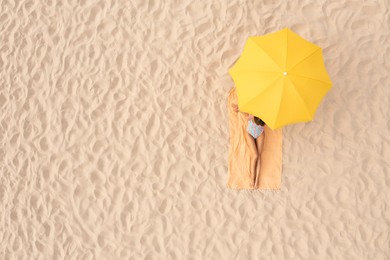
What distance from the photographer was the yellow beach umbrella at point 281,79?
3988mm

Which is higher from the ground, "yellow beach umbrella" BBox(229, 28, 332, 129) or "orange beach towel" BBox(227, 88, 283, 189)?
"yellow beach umbrella" BBox(229, 28, 332, 129)

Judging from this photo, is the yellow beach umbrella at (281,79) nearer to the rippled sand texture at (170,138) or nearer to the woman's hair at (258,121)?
the woman's hair at (258,121)

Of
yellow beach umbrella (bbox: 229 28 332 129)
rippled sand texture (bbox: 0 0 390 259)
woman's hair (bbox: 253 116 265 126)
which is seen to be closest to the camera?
yellow beach umbrella (bbox: 229 28 332 129)

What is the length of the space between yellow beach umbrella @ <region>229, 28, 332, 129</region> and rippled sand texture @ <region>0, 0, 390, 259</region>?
1.84ft

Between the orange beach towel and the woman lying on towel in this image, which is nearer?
the woman lying on towel

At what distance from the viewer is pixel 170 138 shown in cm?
470

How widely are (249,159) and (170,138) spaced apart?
74 centimetres

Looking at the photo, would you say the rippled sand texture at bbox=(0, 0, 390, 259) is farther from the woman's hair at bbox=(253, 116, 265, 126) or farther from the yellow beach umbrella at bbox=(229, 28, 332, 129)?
the yellow beach umbrella at bbox=(229, 28, 332, 129)

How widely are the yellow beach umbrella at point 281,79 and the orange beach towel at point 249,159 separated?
502 mm

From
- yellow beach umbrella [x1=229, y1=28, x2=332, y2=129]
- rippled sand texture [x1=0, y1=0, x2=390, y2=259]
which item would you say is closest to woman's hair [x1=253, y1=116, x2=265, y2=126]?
yellow beach umbrella [x1=229, y1=28, x2=332, y2=129]

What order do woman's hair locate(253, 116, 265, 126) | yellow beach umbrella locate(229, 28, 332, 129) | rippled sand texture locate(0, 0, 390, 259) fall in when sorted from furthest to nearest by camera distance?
rippled sand texture locate(0, 0, 390, 259) < woman's hair locate(253, 116, 265, 126) < yellow beach umbrella locate(229, 28, 332, 129)

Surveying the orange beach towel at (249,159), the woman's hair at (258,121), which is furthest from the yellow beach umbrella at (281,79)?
the orange beach towel at (249,159)

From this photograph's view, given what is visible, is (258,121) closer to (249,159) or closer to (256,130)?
(256,130)

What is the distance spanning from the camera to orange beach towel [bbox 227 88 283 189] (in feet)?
15.0
